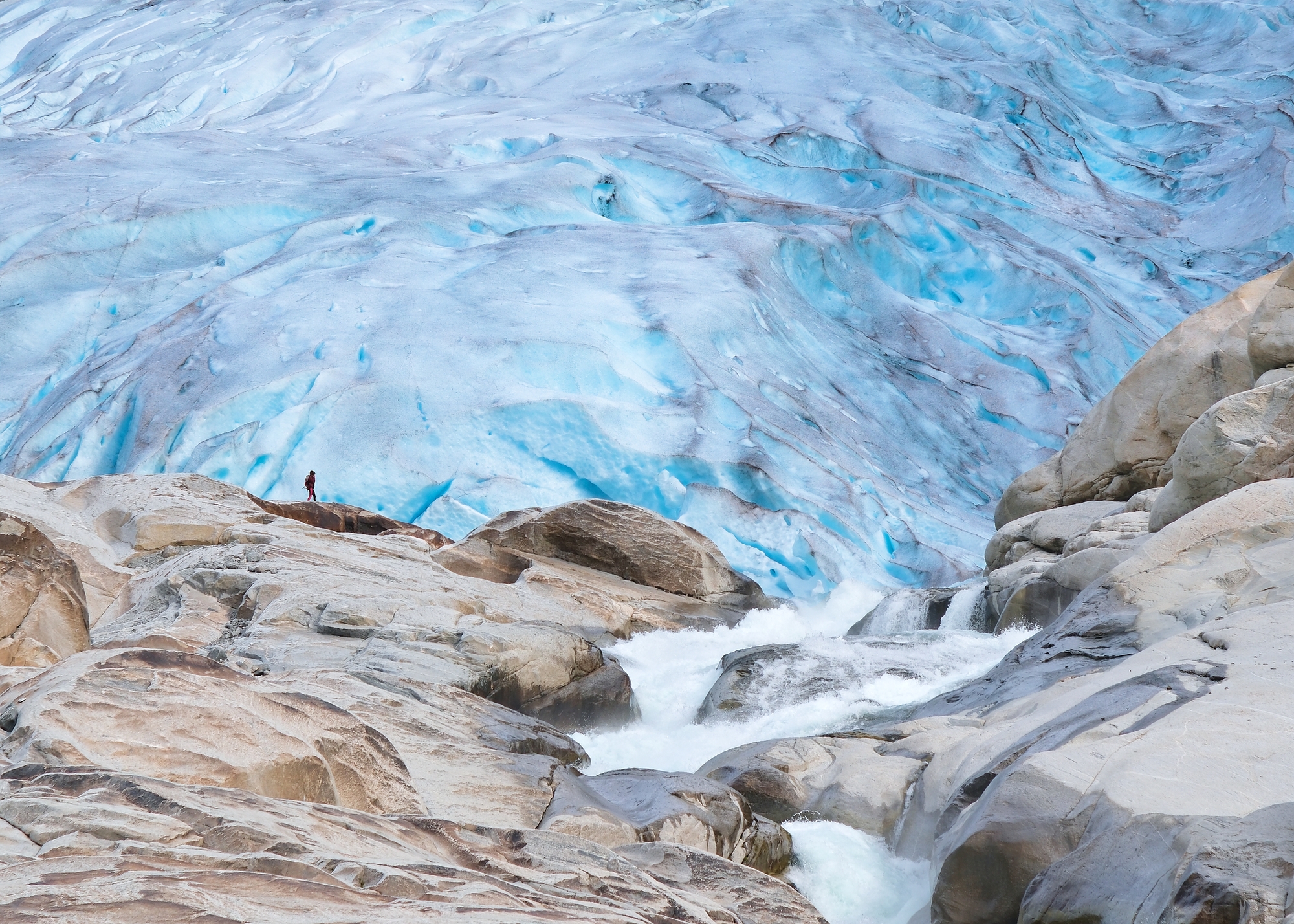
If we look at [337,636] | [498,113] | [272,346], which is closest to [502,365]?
[272,346]

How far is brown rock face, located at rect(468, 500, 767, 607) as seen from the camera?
34.5 ft

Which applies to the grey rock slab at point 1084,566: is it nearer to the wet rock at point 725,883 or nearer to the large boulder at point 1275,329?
the large boulder at point 1275,329

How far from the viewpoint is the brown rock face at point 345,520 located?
10.2 meters

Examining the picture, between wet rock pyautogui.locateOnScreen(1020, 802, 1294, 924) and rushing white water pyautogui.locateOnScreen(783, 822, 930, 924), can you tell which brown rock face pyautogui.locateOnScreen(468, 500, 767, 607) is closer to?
rushing white water pyautogui.locateOnScreen(783, 822, 930, 924)

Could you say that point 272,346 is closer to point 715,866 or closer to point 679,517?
point 679,517

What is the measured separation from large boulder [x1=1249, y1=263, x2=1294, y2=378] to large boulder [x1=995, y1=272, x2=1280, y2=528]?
25.2 inches

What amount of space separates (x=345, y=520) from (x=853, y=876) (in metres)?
7.13

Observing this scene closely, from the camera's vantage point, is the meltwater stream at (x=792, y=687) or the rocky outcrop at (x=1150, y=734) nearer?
the rocky outcrop at (x=1150, y=734)

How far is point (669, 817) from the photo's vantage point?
4391 millimetres

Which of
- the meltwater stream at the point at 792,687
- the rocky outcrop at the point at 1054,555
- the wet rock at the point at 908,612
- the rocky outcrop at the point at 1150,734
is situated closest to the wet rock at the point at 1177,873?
the rocky outcrop at the point at 1150,734

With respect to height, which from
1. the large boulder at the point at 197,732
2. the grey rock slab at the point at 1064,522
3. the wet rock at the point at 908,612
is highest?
the large boulder at the point at 197,732

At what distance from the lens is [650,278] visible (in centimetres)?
1390

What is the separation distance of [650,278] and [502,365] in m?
2.61

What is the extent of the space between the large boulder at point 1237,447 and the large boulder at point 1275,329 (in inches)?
30.5
